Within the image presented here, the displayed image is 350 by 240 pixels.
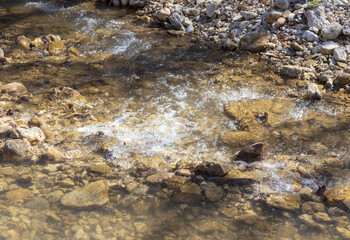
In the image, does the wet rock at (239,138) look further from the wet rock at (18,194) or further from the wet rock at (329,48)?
the wet rock at (329,48)

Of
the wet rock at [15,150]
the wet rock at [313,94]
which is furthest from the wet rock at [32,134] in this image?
the wet rock at [313,94]

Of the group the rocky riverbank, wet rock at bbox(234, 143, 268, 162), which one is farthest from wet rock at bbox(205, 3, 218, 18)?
wet rock at bbox(234, 143, 268, 162)

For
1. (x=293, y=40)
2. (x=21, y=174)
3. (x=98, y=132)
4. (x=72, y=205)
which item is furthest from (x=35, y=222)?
(x=293, y=40)

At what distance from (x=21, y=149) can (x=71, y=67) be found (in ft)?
8.38

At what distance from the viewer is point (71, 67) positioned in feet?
18.5

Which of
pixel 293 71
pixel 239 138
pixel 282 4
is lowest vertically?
pixel 239 138

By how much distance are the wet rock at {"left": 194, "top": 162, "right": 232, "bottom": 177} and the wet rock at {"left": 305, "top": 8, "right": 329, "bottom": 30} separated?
4180mm

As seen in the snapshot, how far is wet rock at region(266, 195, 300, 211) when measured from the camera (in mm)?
2797

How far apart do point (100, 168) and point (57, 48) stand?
12.8ft

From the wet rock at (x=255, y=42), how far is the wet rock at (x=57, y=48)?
12.1 feet

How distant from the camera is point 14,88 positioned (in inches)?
186

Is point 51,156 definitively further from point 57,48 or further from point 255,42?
point 255,42

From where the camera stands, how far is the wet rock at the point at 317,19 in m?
5.89

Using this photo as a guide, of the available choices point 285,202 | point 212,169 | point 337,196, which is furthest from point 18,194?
point 337,196
